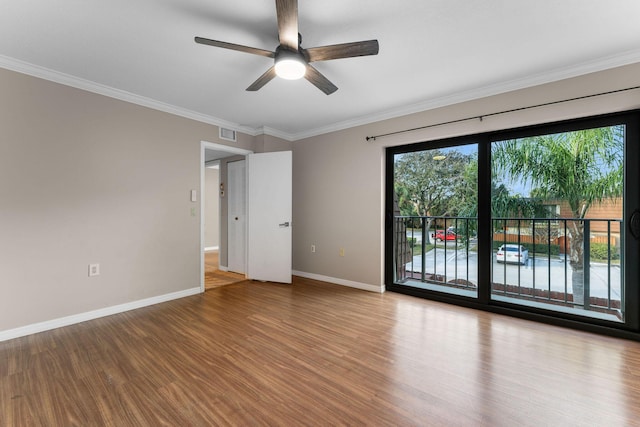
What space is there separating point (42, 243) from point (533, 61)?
484 cm

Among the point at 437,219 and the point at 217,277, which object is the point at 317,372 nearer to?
the point at 437,219

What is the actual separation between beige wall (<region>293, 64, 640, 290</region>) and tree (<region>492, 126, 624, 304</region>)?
30 centimetres

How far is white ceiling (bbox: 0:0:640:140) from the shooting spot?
177 cm

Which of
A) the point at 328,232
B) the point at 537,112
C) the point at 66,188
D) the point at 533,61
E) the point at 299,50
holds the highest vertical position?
the point at 533,61

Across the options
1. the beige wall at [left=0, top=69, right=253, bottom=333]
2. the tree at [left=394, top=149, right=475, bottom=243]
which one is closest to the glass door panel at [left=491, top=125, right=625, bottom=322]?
the tree at [left=394, top=149, right=475, bottom=243]

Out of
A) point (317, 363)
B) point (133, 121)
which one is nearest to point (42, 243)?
point (133, 121)

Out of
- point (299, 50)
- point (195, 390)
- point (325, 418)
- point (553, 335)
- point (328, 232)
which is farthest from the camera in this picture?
point (328, 232)

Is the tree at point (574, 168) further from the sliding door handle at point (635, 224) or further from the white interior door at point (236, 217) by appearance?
the white interior door at point (236, 217)

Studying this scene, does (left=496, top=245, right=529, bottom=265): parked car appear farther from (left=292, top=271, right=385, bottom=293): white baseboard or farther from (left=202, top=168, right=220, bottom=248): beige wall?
(left=202, top=168, right=220, bottom=248): beige wall

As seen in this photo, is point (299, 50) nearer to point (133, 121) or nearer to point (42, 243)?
point (133, 121)

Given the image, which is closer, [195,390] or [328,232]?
[195,390]

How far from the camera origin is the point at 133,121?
3088mm

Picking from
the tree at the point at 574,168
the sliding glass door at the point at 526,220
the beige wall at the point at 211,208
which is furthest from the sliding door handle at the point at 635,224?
the beige wall at the point at 211,208

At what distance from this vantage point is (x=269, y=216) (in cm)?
422
